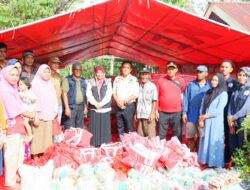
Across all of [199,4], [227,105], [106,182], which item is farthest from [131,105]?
[199,4]

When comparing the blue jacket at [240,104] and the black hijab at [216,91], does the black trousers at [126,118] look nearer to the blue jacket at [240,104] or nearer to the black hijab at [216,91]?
the black hijab at [216,91]

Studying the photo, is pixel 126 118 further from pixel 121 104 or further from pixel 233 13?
pixel 233 13

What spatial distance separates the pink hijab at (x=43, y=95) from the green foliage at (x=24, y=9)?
455cm

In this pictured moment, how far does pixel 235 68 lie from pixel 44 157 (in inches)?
145

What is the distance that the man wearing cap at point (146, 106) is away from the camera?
4.83m

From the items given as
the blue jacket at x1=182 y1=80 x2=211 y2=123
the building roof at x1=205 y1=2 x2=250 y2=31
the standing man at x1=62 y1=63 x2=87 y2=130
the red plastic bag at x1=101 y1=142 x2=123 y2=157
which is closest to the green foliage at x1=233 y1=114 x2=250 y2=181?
the blue jacket at x1=182 y1=80 x2=211 y2=123

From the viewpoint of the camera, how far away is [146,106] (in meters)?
4.82

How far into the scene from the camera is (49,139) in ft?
13.7

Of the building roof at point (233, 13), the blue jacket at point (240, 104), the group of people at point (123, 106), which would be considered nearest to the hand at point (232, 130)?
the group of people at point (123, 106)

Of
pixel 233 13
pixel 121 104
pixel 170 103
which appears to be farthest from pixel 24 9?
pixel 233 13

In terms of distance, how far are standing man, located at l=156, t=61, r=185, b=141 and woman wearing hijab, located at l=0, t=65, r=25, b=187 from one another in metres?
2.15

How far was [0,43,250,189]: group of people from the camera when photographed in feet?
11.3

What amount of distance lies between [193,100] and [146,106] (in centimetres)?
72

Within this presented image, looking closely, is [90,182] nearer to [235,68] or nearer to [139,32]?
[139,32]
